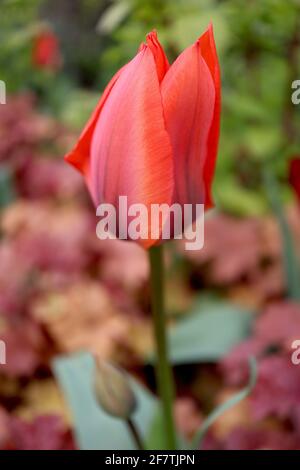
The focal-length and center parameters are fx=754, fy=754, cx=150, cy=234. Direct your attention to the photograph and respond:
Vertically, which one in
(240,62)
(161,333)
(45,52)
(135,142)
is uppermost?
(45,52)

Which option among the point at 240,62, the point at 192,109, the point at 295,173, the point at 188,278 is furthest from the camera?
the point at 240,62

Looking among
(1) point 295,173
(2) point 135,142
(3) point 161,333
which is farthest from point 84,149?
(1) point 295,173

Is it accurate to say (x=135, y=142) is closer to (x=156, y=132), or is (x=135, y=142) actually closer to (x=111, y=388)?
(x=156, y=132)

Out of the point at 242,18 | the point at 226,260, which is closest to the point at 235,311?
the point at 226,260

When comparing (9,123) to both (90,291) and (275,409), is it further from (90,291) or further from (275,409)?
(275,409)

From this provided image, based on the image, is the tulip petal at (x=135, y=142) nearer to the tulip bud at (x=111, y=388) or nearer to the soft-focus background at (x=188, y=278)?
the tulip bud at (x=111, y=388)

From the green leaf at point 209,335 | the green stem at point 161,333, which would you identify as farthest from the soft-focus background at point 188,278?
the green stem at point 161,333
